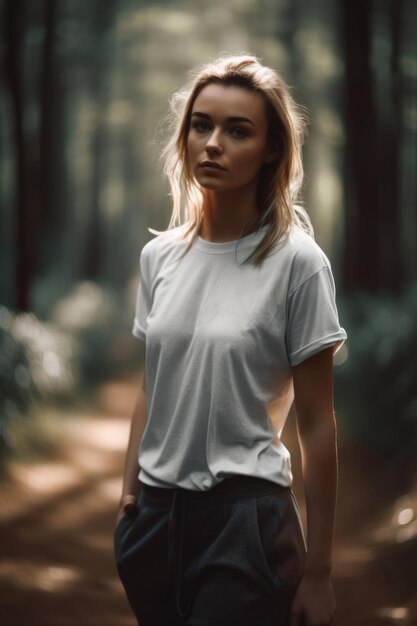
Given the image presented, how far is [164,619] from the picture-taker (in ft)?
4.47

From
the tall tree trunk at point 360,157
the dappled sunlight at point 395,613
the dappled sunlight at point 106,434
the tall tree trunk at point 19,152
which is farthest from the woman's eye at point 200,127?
the tall tree trunk at point 19,152

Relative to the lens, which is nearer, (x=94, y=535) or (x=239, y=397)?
(x=239, y=397)

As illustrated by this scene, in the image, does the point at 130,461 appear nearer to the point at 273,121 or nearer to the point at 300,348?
the point at 300,348

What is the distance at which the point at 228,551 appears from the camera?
1.25 m

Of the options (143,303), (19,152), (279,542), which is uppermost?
(143,303)

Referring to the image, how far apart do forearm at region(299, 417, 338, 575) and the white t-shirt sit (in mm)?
45

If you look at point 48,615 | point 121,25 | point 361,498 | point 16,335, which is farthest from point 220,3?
point 48,615

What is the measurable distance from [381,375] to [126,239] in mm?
2463

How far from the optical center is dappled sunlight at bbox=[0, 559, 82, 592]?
3.33 metres

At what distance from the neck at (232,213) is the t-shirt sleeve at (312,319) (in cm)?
18

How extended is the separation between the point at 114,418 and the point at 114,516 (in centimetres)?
102

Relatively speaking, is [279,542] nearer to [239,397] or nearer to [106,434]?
[239,397]

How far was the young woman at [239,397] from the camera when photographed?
1254 mm

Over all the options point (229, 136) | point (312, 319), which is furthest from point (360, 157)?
point (312, 319)
